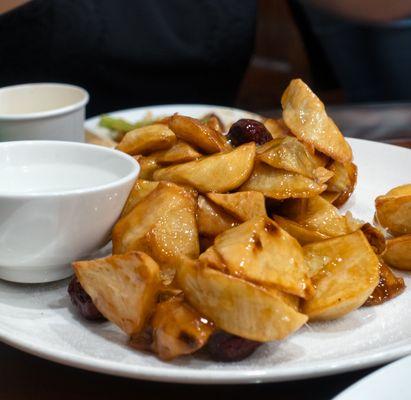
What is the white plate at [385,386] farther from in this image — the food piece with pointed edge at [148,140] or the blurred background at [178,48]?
the blurred background at [178,48]

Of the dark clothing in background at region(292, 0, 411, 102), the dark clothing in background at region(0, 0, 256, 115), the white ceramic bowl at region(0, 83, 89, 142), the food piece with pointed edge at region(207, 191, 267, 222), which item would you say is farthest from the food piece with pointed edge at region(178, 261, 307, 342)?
the dark clothing in background at region(292, 0, 411, 102)

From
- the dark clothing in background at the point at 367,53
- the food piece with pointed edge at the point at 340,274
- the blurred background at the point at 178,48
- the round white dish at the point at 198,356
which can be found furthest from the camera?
the dark clothing in background at the point at 367,53

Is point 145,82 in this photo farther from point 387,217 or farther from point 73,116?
point 387,217

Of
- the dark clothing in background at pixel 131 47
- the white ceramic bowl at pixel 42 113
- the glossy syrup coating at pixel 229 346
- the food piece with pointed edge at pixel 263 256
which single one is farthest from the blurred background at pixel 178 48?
the glossy syrup coating at pixel 229 346

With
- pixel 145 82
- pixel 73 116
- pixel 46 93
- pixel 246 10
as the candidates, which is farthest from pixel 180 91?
pixel 73 116

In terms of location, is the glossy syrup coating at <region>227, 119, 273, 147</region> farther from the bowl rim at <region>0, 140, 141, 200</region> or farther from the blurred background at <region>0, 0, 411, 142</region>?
the blurred background at <region>0, 0, 411, 142</region>
